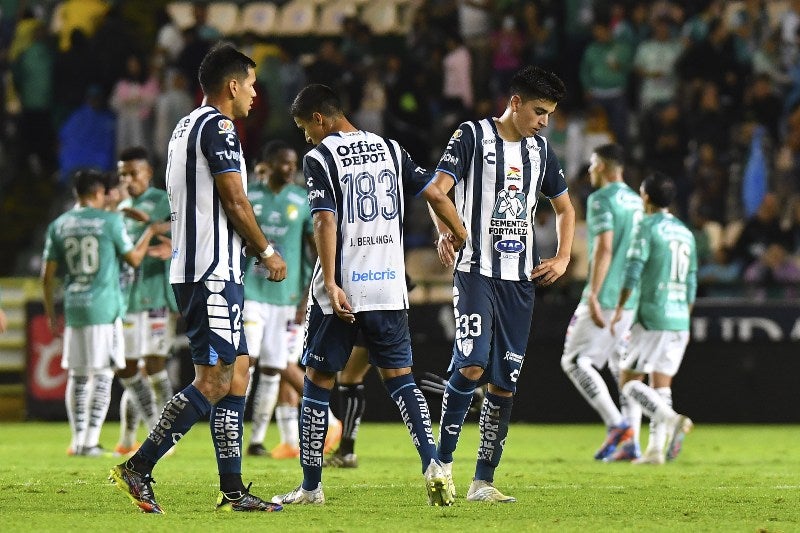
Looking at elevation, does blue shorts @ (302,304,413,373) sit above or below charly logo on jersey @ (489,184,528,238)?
below

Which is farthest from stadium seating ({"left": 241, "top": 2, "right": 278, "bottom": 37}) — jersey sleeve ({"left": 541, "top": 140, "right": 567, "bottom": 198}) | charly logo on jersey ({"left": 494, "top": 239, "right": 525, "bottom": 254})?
charly logo on jersey ({"left": 494, "top": 239, "right": 525, "bottom": 254})

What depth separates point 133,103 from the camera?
69.8 feet

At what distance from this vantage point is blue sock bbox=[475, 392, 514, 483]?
332 inches

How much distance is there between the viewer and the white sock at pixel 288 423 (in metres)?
12.4

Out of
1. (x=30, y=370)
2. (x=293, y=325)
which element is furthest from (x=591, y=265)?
(x=30, y=370)

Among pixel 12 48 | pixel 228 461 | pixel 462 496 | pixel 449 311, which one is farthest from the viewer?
pixel 12 48

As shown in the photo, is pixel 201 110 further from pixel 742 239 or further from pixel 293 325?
pixel 742 239

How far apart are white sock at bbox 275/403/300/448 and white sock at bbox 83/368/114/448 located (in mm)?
1492

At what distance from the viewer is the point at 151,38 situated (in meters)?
23.6

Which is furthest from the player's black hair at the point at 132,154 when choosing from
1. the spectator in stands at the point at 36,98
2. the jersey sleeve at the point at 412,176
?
the spectator in stands at the point at 36,98

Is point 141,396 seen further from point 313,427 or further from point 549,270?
point 549,270

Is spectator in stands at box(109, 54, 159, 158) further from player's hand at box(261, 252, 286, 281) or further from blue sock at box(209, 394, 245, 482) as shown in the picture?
player's hand at box(261, 252, 286, 281)

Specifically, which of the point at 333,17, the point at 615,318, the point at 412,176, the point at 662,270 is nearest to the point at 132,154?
the point at 615,318

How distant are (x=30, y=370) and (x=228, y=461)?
10063 millimetres
